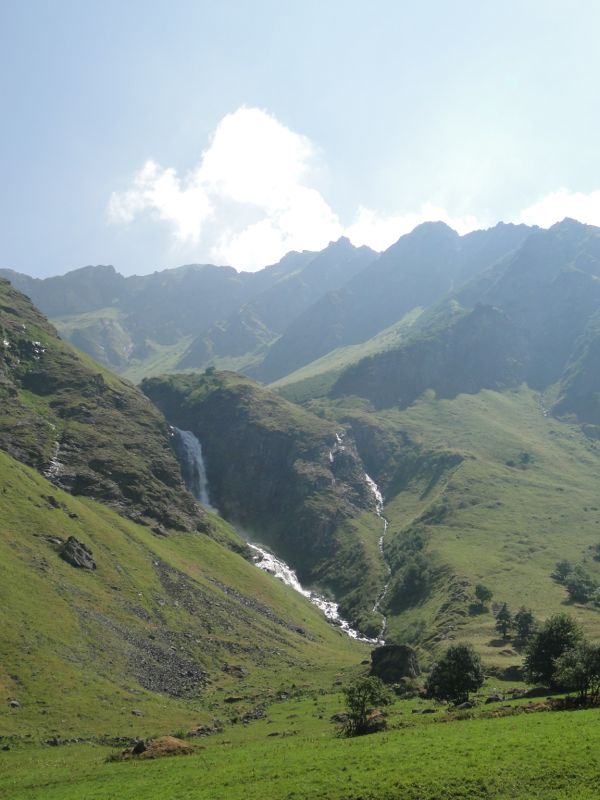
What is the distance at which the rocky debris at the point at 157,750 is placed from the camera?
54469 millimetres

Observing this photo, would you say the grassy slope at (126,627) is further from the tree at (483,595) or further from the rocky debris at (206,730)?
the tree at (483,595)

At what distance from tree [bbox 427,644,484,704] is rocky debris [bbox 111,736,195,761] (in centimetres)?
3565

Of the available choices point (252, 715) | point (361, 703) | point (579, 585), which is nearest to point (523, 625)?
point (579, 585)

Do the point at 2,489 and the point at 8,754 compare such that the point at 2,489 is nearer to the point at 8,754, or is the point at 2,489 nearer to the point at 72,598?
the point at 72,598

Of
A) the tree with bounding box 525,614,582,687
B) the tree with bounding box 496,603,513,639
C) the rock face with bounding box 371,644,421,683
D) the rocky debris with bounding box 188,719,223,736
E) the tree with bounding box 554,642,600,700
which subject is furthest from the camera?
the tree with bounding box 496,603,513,639

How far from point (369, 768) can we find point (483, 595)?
12026cm

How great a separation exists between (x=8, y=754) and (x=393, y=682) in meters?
58.5

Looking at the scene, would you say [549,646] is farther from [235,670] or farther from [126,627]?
[126,627]

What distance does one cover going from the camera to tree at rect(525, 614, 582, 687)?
75.2 meters

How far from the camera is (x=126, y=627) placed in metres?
107

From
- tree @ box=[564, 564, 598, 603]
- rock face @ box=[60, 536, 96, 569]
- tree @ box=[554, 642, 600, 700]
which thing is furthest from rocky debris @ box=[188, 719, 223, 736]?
tree @ box=[564, 564, 598, 603]

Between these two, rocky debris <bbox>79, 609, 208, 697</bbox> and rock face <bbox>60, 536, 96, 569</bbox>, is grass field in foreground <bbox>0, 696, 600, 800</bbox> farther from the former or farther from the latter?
rock face <bbox>60, 536, 96, 569</bbox>

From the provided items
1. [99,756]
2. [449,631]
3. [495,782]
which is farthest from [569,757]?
[449,631]

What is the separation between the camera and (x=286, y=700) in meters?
92.4
